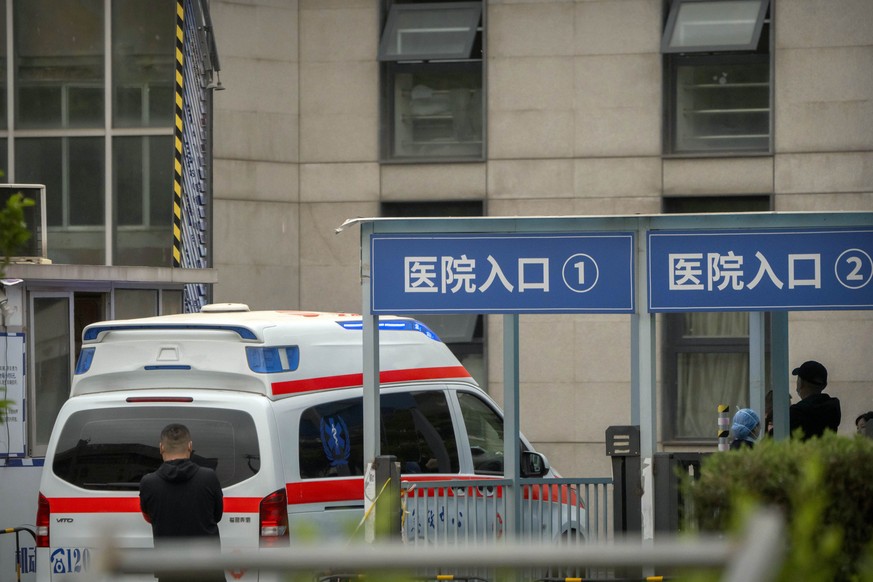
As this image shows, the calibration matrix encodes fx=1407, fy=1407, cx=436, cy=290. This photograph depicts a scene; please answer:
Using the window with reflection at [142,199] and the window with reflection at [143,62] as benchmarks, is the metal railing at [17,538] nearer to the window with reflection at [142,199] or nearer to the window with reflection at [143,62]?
the window with reflection at [142,199]

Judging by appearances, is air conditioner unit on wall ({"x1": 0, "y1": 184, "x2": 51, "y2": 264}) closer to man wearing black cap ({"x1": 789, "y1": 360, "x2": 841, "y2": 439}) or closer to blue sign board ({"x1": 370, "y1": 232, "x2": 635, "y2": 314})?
blue sign board ({"x1": 370, "y1": 232, "x2": 635, "y2": 314})

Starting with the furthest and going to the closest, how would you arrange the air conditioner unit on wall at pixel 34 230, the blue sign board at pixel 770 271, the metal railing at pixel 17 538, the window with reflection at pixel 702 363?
the window with reflection at pixel 702 363 → the air conditioner unit on wall at pixel 34 230 → the metal railing at pixel 17 538 → the blue sign board at pixel 770 271

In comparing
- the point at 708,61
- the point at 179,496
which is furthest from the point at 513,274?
the point at 708,61

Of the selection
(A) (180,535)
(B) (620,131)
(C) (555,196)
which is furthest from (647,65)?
(A) (180,535)

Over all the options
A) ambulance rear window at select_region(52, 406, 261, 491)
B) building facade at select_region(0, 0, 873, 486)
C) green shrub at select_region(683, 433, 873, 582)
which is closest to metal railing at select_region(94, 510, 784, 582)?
green shrub at select_region(683, 433, 873, 582)

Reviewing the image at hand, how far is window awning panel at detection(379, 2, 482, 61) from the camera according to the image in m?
16.2

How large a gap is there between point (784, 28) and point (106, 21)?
778 centimetres

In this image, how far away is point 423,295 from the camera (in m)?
7.79

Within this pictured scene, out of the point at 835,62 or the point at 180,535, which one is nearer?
the point at 180,535

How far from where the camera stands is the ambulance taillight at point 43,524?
835cm

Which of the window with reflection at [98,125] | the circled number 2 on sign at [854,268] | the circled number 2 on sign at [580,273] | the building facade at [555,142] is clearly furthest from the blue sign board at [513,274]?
the window with reflection at [98,125]

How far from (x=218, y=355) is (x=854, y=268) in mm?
3726

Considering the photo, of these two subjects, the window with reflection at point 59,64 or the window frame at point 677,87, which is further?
the window with reflection at point 59,64

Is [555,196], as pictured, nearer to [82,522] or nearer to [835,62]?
[835,62]
